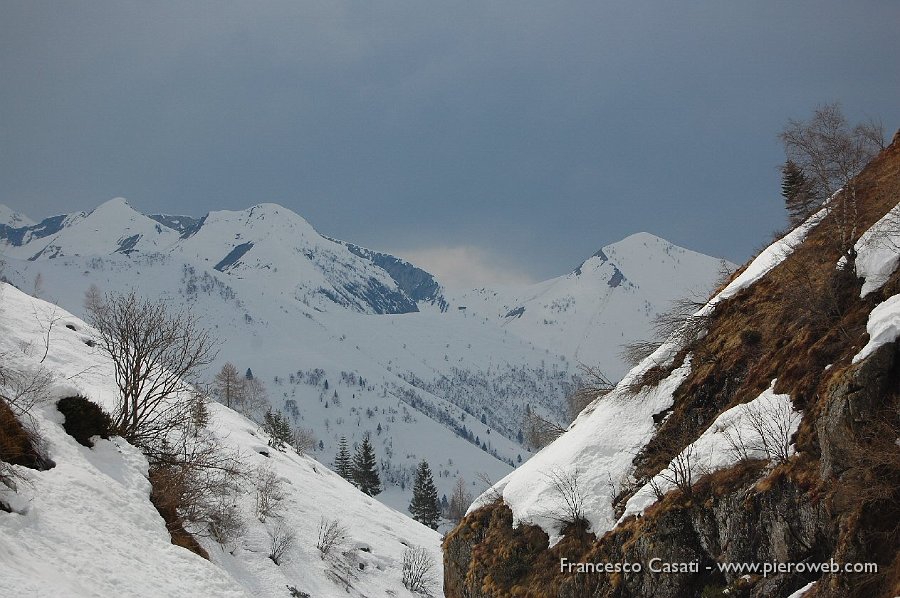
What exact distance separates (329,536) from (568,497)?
20.7 m

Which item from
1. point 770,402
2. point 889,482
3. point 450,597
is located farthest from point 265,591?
point 889,482

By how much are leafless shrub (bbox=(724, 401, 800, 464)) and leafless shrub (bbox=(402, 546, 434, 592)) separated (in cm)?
2640

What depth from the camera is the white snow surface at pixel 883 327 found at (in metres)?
10.4

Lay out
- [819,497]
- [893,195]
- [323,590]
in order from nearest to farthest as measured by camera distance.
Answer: [819,497] < [893,195] < [323,590]

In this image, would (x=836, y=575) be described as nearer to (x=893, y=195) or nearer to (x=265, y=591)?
(x=893, y=195)

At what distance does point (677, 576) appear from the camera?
12766 mm

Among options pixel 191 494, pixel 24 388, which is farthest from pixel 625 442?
pixel 24 388

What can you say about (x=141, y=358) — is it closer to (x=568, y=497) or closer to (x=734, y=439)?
(x=568, y=497)

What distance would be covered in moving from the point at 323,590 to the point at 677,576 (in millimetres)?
19841

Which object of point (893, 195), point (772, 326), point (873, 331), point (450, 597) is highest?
point (893, 195)

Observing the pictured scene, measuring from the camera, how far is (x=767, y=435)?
12555 millimetres

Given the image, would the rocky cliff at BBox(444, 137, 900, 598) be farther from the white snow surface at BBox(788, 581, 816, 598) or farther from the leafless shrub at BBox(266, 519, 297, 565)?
the leafless shrub at BBox(266, 519, 297, 565)

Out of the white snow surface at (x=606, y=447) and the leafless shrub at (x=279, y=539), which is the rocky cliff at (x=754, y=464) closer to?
the white snow surface at (x=606, y=447)

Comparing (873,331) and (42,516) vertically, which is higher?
(873,331)
